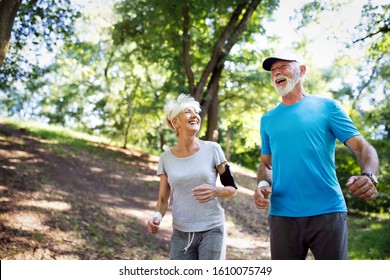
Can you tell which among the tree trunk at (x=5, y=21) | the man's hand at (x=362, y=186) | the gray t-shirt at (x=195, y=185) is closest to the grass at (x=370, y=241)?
the gray t-shirt at (x=195, y=185)

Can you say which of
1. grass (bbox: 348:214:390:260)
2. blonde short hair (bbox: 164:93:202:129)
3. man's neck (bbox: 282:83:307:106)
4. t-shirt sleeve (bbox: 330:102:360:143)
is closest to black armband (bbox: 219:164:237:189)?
blonde short hair (bbox: 164:93:202:129)

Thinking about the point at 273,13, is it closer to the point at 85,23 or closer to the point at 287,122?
the point at 85,23

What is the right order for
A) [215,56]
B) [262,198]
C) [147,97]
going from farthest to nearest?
1. [147,97]
2. [215,56]
3. [262,198]

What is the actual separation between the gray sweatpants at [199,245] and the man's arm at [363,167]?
86 centimetres

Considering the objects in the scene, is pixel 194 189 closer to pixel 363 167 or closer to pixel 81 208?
pixel 363 167

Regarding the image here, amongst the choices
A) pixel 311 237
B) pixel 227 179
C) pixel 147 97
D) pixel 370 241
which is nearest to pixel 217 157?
pixel 227 179

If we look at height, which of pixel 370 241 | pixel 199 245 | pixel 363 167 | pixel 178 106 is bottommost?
pixel 370 241

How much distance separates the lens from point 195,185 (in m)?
2.46

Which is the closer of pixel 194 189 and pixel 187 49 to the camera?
pixel 194 189

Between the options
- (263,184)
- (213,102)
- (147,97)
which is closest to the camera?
(263,184)

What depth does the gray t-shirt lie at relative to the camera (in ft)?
8.02

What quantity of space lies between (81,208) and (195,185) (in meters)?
5.01

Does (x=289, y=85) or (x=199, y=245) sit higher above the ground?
(x=289, y=85)

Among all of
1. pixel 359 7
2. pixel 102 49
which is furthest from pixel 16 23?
pixel 102 49
